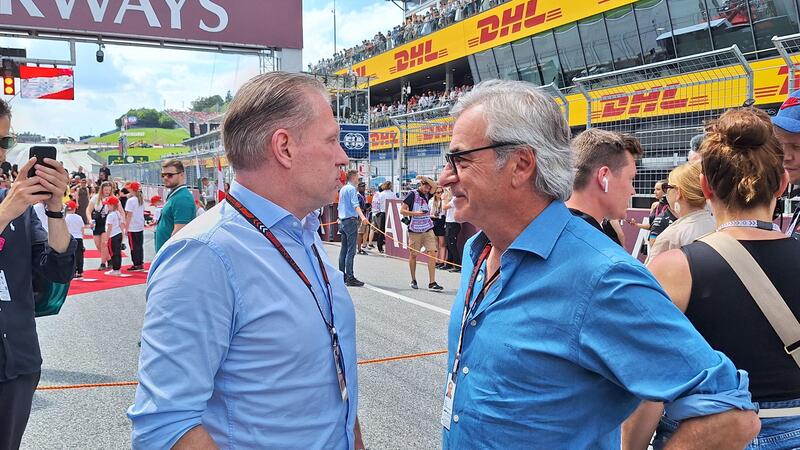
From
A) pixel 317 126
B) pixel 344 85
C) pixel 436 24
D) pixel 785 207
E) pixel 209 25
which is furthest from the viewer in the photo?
pixel 436 24

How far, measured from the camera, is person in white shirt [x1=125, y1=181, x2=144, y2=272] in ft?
38.9

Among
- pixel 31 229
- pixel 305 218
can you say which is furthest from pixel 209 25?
pixel 305 218

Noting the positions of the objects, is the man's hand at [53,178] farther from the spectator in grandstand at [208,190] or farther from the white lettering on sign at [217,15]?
the spectator in grandstand at [208,190]

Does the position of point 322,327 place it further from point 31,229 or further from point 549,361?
point 31,229

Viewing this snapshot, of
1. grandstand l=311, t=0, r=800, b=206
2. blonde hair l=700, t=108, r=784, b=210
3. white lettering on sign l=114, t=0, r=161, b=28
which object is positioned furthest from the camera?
white lettering on sign l=114, t=0, r=161, b=28

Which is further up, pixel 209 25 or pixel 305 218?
pixel 209 25

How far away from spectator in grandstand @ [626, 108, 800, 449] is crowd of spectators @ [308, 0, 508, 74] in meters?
30.1

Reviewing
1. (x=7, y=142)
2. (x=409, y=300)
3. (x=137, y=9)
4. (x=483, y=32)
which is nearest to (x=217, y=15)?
(x=137, y=9)

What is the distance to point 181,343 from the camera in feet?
4.65

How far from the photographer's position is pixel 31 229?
271 cm

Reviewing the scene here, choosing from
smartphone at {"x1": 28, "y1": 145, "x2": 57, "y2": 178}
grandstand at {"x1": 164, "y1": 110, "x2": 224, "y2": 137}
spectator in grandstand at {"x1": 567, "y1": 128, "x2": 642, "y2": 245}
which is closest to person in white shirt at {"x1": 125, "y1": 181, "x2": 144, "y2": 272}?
smartphone at {"x1": 28, "y1": 145, "x2": 57, "y2": 178}

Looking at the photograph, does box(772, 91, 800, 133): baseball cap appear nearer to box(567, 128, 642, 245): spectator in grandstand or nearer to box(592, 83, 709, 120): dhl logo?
box(567, 128, 642, 245): spectator in grandstand

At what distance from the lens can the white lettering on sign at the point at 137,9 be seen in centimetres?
1123

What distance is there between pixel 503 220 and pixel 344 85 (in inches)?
715
